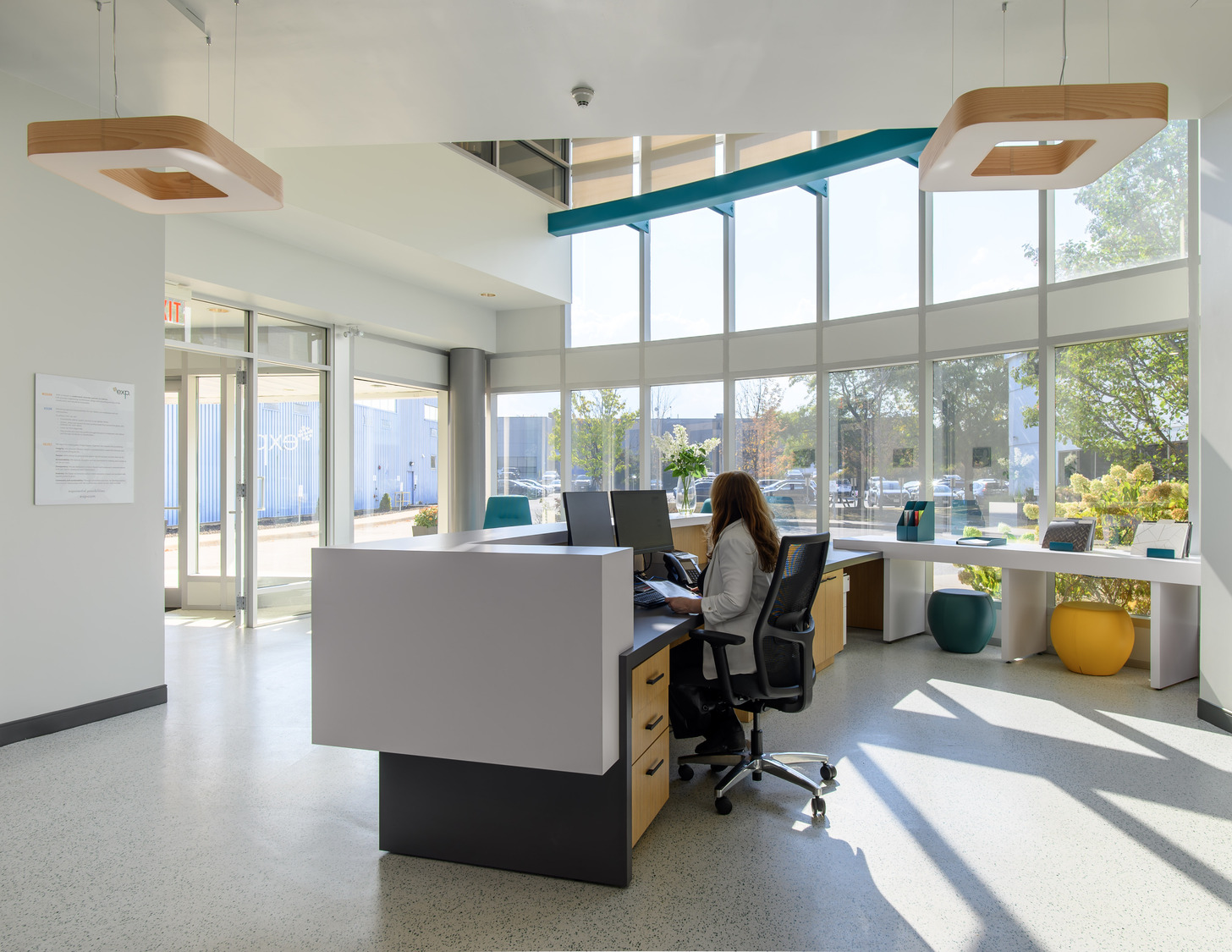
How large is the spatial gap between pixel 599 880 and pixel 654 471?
6654 millimetres

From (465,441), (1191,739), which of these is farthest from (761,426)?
(1191,739)

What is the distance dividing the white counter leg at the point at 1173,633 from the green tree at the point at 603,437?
5.47m

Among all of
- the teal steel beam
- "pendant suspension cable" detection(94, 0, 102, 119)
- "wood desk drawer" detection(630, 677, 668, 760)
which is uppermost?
the teal steel beam

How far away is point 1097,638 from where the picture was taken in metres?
5.36

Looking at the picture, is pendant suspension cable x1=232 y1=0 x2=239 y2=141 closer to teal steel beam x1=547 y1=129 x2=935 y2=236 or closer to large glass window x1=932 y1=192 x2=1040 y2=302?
teal steel beam x1=547 y1=129 x2=935 y2=236

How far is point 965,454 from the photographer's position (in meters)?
6.69

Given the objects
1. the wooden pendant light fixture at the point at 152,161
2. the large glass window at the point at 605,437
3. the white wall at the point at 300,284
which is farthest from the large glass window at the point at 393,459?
the wooden pendant light fixture at the point at 152,161

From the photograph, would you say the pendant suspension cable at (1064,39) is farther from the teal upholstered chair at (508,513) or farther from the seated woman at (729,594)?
the teal upholstered chair at (508,513)

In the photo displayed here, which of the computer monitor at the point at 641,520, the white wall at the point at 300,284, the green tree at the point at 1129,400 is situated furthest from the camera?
the white wall at the point at 300,284

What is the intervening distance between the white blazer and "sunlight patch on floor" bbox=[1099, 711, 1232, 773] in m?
2.51

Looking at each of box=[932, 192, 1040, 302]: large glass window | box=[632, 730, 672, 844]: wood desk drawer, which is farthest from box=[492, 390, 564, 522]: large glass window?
box=[632, 730, 672, 844]: wood desk drawer

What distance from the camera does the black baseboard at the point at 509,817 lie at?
2607mm

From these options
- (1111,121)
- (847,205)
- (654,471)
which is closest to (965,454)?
(847,205)

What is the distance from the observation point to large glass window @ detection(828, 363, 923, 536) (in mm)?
7082
